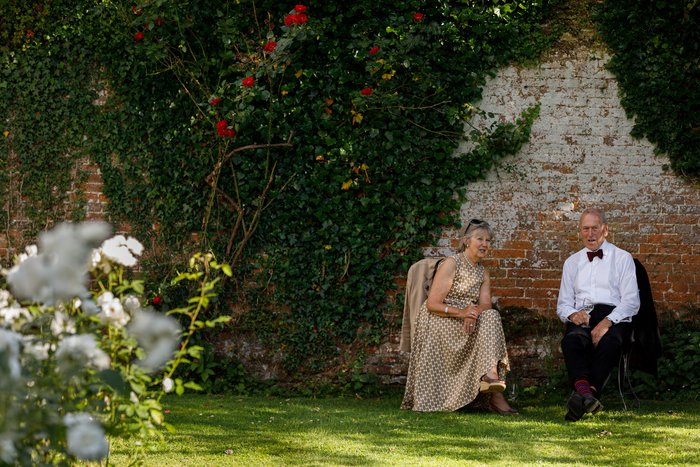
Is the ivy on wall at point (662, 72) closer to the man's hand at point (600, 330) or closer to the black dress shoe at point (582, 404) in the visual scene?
the man's hand at point (600, 330)

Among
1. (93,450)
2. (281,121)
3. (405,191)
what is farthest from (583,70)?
(93,450)

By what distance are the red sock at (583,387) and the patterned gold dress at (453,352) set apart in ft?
1.60

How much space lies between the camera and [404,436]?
5.01 meters

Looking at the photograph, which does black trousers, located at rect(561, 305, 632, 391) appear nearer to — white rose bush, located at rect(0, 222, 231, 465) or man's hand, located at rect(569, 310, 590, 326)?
man's hand, located at rect(569, 310, 590, 326)

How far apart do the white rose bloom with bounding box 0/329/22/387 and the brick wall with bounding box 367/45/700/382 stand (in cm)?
510

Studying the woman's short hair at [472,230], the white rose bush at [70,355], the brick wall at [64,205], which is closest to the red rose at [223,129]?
the brick wall at [64,205]

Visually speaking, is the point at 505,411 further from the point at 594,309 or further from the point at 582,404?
the point at 594,309

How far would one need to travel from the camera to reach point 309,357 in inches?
274

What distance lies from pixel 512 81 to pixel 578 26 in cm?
64

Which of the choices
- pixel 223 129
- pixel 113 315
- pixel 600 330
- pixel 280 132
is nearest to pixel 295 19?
pixel 280 132

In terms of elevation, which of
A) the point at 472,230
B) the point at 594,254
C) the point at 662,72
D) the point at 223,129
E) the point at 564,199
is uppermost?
the point at 662,72

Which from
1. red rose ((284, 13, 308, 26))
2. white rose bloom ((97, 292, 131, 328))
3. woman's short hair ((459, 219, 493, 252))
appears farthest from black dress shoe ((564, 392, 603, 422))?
white rose bloom ((97, 292, 131, 328))

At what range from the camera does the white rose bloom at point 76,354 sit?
2.11 m

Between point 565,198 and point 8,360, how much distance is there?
217 inches
